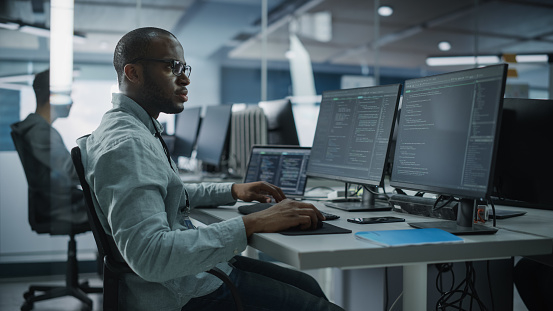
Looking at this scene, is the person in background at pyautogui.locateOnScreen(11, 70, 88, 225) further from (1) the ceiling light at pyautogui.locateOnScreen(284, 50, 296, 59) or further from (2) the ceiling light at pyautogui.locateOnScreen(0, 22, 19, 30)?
(1) the ceiling light at pyautogui.locateOnScreen(284, 50, 296, 59)

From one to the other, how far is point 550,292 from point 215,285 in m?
1.32

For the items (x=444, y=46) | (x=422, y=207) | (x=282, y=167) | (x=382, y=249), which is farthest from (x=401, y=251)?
(x=444, y=46)

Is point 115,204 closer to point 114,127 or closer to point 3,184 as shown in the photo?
point 114,127

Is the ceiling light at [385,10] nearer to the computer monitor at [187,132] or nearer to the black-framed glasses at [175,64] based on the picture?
the computer monitor at [187,132]

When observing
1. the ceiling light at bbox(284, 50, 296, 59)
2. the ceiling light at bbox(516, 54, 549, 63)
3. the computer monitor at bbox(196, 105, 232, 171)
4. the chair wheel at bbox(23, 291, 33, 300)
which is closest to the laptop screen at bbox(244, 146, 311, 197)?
the computer monitor at bbox(196, 105, 232, 171)

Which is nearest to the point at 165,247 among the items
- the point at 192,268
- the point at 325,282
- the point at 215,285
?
the point at 192,268

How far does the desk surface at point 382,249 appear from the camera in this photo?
47.9 inches

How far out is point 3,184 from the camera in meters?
3.98

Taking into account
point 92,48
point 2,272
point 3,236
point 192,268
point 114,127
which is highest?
point 92,48

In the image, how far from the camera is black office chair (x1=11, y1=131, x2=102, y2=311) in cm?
345

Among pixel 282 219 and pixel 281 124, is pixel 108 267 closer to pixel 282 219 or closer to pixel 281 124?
pixel 282 219

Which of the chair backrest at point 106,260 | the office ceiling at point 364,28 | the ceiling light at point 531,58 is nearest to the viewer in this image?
the chair backrest at point 106,260

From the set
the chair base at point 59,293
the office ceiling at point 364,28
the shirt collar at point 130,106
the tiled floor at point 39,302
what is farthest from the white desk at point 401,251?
the office ceiling at point 364,28

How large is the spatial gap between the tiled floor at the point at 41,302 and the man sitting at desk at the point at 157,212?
2227 mm
